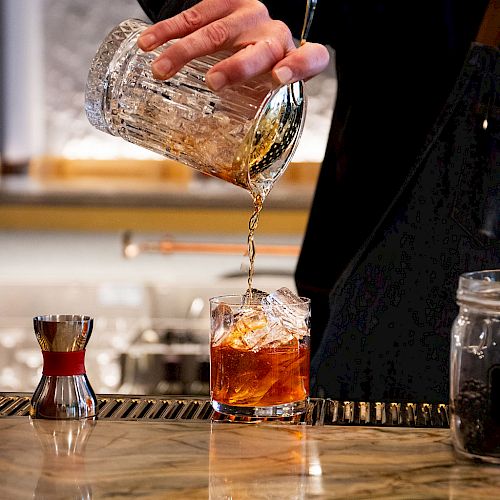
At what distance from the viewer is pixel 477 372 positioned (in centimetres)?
97

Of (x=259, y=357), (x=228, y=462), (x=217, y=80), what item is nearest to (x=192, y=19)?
(x=217, y=80)

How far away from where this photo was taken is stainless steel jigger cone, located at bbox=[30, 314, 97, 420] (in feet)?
3.69

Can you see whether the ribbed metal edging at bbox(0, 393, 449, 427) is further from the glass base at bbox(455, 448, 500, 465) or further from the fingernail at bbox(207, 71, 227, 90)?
the fingernail at bbox(207, 71, 227, 90)

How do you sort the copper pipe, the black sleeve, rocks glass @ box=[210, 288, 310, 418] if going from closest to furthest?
rocks glass @ box=[210, 288, 310, 418]
the black sleeve
the copper pipe

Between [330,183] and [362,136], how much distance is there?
0.30 ft

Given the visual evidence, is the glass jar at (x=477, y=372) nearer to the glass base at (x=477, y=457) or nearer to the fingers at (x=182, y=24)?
the glass base at (x=477, y=457)

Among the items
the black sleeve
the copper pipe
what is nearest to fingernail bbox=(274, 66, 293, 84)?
the black sleeve

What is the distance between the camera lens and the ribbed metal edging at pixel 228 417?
1.13 meters

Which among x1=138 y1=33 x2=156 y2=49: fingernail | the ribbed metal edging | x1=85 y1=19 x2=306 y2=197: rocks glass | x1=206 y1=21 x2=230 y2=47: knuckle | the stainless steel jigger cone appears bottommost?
the ribbed metal edging

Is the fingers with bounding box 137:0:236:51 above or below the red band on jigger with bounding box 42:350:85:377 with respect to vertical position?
above

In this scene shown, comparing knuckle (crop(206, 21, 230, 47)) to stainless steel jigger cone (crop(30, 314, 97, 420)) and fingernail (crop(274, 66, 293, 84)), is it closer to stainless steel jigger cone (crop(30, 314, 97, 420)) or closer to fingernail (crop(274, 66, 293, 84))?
fingernail (crop(274, 66, 293, 84))

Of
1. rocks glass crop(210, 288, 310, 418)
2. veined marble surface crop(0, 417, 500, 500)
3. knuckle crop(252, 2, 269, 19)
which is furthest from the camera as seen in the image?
knuckle crop(252, 2, 269, 19)

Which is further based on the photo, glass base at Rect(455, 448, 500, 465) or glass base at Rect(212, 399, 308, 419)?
glass base at Rect(212, 399, 308, 419)

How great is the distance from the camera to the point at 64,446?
40.1 inches
